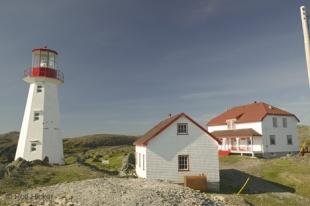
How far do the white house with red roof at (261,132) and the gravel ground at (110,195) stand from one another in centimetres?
2478

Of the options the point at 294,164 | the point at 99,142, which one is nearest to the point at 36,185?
the point at 294,164

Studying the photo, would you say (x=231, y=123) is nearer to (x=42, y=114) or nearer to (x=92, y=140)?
(x=42, y=114)

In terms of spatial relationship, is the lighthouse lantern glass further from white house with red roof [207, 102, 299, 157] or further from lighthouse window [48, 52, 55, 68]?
white house with red roof [207, 102, 299, 157]

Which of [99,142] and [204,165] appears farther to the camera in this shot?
[99,142]

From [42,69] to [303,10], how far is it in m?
31.5

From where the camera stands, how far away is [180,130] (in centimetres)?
3120

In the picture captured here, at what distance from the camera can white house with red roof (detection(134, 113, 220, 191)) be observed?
99.9 feet

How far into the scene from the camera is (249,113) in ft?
178

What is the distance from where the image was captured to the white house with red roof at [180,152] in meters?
30.4

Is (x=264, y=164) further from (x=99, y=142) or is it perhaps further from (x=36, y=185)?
(x=99, y=142)

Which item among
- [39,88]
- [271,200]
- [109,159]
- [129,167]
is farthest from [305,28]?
[109,159]

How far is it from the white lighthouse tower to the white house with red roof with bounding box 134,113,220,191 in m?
12.5

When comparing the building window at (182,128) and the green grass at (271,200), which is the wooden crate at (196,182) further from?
the building window at (182,128)

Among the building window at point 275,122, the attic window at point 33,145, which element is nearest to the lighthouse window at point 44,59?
the attic window at point 33,145
